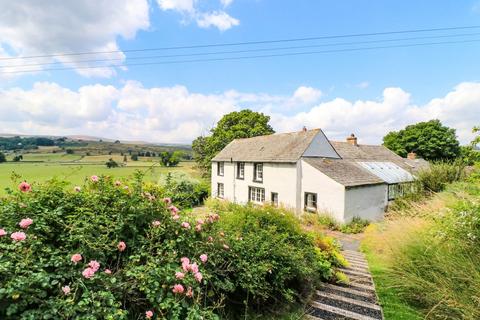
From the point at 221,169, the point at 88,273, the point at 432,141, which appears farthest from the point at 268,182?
the point at 432,141

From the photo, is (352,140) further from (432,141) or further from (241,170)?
(432,141)

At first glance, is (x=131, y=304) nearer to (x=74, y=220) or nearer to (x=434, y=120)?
(x=74, y=220)

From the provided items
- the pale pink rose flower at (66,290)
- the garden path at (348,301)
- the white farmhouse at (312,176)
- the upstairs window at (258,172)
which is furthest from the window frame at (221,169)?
the pale pink rose flower at (66,290)

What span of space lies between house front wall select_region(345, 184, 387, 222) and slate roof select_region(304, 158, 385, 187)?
16.9 inches

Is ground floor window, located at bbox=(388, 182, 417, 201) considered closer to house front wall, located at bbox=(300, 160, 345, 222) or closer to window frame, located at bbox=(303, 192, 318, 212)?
house front wall, located at bbox=(300, 160, 345, 222)

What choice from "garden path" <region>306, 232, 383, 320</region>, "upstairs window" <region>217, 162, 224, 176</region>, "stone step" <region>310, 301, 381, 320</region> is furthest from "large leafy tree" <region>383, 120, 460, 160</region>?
"stone step" <region>310, 301, 381, 320</region>

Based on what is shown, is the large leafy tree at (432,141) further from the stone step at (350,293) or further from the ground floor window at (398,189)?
the stone step at (350,293)

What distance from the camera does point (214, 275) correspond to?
3.25 m

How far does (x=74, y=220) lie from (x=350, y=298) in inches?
196

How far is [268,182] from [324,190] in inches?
202

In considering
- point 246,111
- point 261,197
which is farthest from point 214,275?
point 246,111

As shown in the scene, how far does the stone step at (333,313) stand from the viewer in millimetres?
4072

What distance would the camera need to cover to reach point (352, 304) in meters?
4.56

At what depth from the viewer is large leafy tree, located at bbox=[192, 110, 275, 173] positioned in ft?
117
